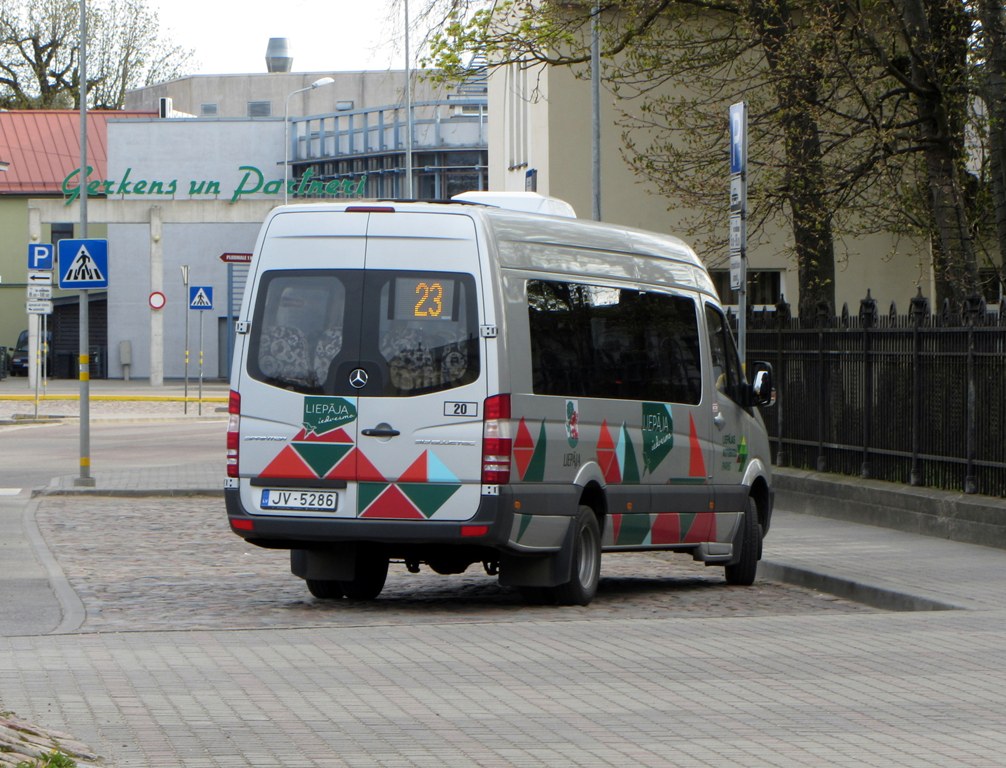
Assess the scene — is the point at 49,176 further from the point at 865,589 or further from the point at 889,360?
the point at 865,589

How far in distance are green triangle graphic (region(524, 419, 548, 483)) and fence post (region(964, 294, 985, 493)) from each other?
5.65 meters

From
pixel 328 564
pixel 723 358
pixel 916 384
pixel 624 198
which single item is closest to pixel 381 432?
pixel 328 564

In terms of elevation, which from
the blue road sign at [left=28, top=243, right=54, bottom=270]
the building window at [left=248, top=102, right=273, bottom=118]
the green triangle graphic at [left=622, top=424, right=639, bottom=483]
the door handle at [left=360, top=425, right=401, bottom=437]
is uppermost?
the building window at [left=248, top=102, right=273, bottom=118]

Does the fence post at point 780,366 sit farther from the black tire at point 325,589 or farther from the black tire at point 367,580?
the black tire at point 325,589

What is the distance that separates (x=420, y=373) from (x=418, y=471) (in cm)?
61

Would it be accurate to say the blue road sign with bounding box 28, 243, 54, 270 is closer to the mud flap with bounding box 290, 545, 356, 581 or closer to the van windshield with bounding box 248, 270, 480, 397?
the mud flap with bounding box 290, 545, 356, 581

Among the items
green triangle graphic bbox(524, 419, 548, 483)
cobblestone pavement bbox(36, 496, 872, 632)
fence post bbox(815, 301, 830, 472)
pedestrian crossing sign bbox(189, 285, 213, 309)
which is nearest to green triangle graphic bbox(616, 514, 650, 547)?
cobblestone pavement bbox(36, 496, 872, 632)

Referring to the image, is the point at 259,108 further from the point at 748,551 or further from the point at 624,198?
the point at 748,551

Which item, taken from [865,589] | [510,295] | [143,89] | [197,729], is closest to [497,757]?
[197,729]

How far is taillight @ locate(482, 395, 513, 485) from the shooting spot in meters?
10.9

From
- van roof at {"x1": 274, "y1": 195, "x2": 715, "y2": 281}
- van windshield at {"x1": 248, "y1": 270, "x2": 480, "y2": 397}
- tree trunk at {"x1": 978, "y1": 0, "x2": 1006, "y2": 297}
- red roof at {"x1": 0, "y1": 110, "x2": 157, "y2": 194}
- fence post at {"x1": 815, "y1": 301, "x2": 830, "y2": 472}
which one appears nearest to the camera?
van windshield at {"x1": 248, "y1": 270, "x2": 480, "y2": 397}

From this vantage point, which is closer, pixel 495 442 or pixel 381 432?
pixel 495 442

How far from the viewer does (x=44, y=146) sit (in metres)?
66.7

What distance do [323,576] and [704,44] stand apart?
13.1m
